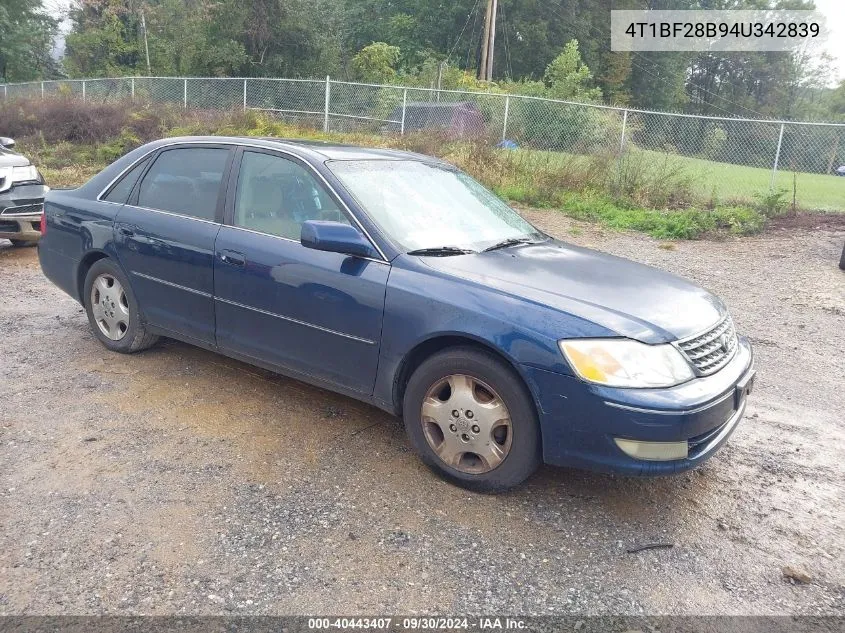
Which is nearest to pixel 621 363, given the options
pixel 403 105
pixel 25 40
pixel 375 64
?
pixel 403 105

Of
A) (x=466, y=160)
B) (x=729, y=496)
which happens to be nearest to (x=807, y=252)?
(x=466, y=160)

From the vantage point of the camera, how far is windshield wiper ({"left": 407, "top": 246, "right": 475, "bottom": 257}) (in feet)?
11.8

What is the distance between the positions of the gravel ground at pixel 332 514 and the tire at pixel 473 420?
0.45 feet

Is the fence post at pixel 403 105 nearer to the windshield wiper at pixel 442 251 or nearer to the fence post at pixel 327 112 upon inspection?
the fence post at pixel 327 112

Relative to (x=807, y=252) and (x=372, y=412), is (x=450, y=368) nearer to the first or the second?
(x=372, y=412)

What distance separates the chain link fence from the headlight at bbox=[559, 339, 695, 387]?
10.8 meters

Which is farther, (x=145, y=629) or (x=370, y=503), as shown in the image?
(x=370, y=503)

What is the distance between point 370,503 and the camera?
3238mm

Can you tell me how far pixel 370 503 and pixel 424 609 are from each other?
0.76 meters

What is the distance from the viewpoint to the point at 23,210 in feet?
26.8

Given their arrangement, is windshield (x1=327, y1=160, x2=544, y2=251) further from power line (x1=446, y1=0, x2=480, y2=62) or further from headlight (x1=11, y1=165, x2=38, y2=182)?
power line (x1=446, y1=0, x2=480, y2=62)

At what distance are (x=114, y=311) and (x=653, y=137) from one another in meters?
12.0

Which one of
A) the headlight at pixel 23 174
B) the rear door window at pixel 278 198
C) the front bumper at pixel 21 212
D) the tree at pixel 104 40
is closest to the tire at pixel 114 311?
the rear door window at pixel 278 198

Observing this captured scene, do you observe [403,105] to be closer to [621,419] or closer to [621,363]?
[621,363]
